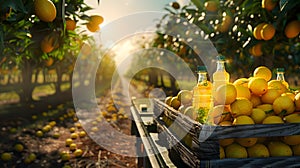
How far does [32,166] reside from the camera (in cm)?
343

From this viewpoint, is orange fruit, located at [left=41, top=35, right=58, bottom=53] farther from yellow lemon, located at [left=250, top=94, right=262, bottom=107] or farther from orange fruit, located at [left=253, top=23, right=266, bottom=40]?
orange fruit, located at [left=253, top=23, right=266, bottom=40]

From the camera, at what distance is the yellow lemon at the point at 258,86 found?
1.31 m

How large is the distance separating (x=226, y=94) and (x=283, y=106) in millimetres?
240

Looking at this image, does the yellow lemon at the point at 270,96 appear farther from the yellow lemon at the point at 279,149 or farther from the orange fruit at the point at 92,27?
the orange fruit at the point at 92,27

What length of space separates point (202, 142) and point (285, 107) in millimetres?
447

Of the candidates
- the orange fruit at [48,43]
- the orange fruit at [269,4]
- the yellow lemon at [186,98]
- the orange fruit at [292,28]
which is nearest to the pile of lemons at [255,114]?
the yellow lemon at [186,98]

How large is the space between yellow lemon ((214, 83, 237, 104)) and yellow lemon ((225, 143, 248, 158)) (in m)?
0.18

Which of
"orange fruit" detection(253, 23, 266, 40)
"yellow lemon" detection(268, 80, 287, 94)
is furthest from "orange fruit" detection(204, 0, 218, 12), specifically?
"yellow lemon" detection(268, 80, 287, 94)

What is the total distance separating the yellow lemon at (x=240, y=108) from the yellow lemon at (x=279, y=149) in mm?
148

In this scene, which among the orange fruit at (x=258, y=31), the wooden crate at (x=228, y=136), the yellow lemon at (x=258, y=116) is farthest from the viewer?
the orange fruit at (x=258, y=31)

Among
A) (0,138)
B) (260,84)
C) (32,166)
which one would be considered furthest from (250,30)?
(0,138)

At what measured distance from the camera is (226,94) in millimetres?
1186

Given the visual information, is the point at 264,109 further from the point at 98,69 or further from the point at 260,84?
the point at 98,69

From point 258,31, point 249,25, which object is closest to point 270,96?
point 258,31
